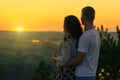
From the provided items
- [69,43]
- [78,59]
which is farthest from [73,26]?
[78,59]

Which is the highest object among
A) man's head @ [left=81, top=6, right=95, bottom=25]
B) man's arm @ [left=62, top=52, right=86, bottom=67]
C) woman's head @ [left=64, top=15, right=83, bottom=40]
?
man's head @ [left=81, top=6, right=95, bottom=25]

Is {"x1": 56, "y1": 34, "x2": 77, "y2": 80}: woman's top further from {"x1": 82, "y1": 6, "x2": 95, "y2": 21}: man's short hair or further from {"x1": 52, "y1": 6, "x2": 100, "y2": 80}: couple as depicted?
{"x1": 82, "y1": 6, "x2": 95, "y2": 21}: man's short hair

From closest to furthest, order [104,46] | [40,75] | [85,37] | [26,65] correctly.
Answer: [85,37]
[104,46]
[40,75]
[26,65]

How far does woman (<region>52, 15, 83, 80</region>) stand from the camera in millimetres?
6984


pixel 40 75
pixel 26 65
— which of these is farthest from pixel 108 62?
pixel 26 65

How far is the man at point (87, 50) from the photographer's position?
6.83 meters

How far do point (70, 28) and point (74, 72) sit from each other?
64 centimetres

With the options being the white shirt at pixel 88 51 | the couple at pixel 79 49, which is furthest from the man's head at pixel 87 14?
the white shirt at pixel 88 51

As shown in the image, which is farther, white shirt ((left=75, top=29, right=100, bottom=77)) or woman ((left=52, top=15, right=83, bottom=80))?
woman ((left=52, top=15, right=83, bottom=80))

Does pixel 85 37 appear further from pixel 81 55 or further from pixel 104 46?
pixel 104 46

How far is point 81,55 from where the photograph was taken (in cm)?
686

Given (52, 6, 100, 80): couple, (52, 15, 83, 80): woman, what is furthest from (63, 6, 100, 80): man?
A: (52, 15, 83, 80): woman

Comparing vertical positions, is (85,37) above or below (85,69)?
above

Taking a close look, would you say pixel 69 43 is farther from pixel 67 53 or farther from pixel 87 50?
pixel 87 50
